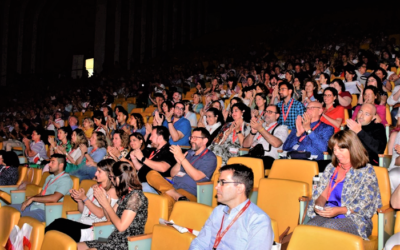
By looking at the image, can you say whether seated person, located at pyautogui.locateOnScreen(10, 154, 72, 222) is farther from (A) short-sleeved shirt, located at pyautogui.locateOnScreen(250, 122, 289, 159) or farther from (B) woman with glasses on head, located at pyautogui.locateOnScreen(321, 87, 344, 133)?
(B) woman with glasses on head, located at pyautogui.locateOnScreen(321, 87, 344, 133)

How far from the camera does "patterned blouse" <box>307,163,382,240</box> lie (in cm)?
241

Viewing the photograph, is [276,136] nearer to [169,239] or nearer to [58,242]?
[169,239]

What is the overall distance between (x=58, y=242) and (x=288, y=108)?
10.1 feet

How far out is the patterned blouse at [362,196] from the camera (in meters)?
2.41

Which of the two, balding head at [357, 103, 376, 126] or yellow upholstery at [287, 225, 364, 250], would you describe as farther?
balding head at [357, 103, 376, 126]

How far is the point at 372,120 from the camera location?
352 cm

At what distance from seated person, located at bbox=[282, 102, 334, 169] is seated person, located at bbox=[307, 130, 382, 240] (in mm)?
885

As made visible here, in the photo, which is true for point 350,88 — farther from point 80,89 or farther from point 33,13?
point 33,13

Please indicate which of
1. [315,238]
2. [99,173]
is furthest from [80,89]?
[315,238]

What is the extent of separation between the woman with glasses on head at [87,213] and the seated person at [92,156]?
4.14 feet

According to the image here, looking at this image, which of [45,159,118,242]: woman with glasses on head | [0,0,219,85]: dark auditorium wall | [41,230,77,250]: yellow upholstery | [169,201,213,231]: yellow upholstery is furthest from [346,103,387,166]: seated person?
[0,0,219,85]: dark auditorium wall

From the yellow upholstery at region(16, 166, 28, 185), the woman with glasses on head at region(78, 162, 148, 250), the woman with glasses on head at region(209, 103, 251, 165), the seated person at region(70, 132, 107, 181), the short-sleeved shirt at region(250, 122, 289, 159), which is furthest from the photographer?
the yellow upholstery at region(16, 166, 28, 185)

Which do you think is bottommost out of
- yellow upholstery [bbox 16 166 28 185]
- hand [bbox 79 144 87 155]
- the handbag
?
yellow upholstery [bbox 16 166 28 185]

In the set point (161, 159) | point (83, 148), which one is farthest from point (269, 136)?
point (83, 148)
